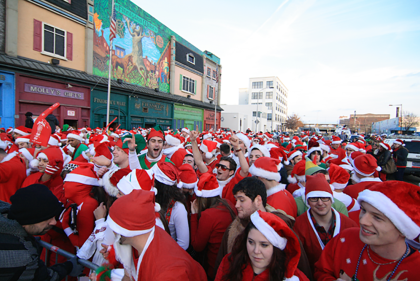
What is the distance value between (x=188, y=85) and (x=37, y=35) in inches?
677

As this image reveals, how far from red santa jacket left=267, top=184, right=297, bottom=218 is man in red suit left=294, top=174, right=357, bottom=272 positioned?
247 millimetres

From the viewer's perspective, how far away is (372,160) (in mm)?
3686

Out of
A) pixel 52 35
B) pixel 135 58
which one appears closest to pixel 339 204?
pixel 52 35

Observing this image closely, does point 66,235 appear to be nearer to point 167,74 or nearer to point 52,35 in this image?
point 52,35

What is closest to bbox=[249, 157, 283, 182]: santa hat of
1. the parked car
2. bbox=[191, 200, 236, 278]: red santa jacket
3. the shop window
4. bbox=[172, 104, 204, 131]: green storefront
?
bbox=[191, 200, 236, 278]: red santa jacket

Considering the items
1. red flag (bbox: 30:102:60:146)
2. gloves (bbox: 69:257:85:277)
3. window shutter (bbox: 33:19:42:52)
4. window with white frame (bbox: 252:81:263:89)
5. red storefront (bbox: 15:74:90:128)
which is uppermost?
window with white frame (bbox: 252:81:263:89)

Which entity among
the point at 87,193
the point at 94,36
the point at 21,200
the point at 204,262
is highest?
the point at 94,36

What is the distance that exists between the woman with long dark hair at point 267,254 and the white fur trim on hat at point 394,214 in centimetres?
65

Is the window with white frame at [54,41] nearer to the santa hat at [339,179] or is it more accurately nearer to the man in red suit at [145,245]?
the man in red suit at [145,245]

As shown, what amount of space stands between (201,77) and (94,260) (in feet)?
101

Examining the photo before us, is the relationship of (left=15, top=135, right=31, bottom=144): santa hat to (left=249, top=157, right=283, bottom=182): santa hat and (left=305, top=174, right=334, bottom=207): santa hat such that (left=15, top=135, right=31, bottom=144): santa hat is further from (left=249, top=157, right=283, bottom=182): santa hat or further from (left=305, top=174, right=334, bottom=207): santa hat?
(left=305, top=174, right=334, bottom=207): santa hat

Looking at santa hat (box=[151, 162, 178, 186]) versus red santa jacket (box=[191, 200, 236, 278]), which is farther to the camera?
santa hat (box=[151, 162, 178, 186])

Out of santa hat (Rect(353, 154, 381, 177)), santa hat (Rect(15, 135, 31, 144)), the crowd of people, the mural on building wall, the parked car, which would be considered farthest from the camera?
the mural on building wall

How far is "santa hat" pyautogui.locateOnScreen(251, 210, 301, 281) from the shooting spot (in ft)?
5.04
